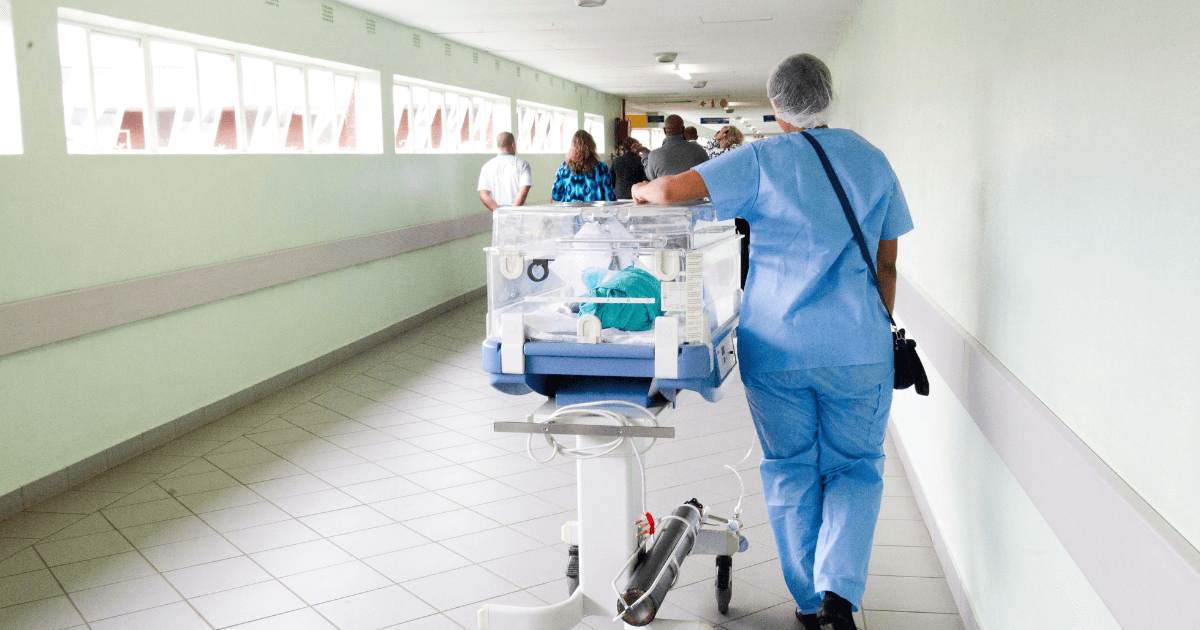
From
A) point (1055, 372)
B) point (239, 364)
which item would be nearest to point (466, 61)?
point (239, 364)

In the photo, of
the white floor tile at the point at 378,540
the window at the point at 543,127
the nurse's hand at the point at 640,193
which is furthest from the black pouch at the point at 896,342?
the window at the point at 543,127

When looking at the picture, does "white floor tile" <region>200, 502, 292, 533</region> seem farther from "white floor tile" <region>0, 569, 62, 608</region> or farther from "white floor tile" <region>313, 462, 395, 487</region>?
"white floor tile" <region>0, 569, 62, 608</region>

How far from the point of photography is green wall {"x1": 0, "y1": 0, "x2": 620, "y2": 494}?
3859 millimetres

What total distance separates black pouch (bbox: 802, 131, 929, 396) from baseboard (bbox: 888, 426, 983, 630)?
0.71 meters

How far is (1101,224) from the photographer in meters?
1.60

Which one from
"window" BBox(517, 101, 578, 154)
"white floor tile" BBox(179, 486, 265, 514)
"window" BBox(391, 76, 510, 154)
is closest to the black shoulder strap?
"white floor tile" BBox(179, 486, 265, 514)

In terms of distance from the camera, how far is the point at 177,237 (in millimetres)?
4816

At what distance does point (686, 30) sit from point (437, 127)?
2595 millimetres

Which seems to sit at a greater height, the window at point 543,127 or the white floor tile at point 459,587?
the window at point 543,127

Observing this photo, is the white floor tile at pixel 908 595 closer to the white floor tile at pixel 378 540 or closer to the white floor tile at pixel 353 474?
the white floor tile at pixel 378 540

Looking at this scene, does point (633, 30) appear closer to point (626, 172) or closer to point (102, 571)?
point (626, 172)

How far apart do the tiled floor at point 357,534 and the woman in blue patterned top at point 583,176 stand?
5.71 feet

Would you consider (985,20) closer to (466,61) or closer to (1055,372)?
(1055,372)

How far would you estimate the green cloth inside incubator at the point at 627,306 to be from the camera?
2.32m
